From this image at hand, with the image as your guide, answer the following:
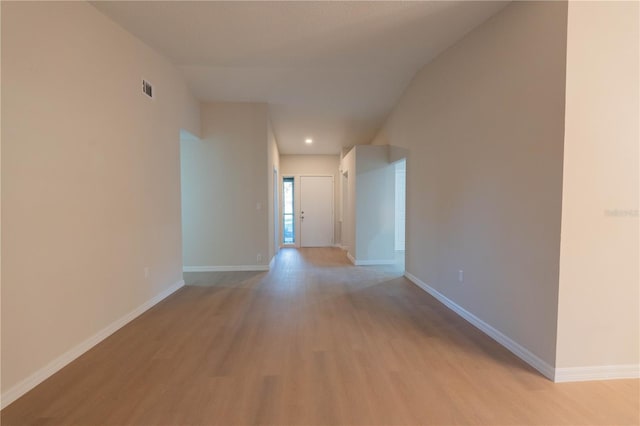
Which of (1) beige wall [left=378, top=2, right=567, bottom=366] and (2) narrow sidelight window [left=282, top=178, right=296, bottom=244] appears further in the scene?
(2) narrow sidelight window [left=282, top=178, right=296, bottom=244]

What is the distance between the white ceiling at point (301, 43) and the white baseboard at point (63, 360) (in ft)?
8.87

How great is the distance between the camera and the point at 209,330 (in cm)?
277

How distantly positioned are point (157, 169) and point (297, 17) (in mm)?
2242

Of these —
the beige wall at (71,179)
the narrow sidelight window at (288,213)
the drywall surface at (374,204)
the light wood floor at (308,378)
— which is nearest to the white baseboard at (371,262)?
the drywall surface at (374,204)

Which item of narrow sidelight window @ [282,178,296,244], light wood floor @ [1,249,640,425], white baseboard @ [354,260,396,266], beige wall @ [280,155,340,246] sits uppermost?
beige wall @ [280,155,340,246]

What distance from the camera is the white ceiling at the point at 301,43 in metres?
2.58

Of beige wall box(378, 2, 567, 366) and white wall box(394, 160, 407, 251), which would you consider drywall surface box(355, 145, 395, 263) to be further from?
white wall box(394, 160, 407, 251)

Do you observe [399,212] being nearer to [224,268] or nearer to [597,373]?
[224,268]

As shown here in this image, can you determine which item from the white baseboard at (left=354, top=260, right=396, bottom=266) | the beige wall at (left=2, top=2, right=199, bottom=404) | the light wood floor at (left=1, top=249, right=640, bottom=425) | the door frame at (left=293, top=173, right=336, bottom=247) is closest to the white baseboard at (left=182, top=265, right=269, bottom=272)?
the beige wall at (left=2, top=2, right=199, bottom=404)

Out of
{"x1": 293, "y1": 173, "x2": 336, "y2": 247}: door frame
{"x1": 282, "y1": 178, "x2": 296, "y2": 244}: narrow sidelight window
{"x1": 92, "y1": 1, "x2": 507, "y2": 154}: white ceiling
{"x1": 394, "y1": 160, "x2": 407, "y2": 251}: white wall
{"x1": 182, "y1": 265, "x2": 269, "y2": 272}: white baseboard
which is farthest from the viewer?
{"x1": 282, "y1": 178, "x2": 296, "y2": 244}: narrow sidelight window

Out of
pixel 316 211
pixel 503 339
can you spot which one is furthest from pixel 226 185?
pixel 503 339

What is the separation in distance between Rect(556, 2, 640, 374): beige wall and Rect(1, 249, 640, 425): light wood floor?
1.18 feet

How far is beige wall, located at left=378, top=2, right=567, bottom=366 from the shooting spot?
2002 millimetres

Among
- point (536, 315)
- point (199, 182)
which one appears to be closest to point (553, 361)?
point (536, 315)
